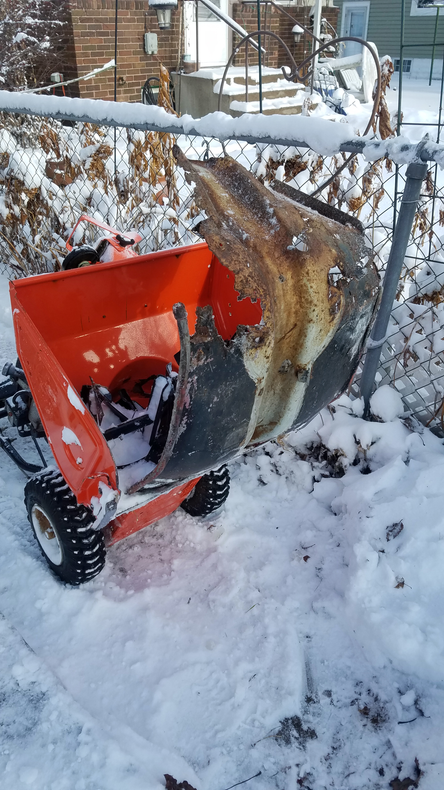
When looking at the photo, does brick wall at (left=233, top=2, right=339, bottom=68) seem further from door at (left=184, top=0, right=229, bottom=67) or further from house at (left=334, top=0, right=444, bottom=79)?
house at (left=334, top=0, right=444, bottom=79)

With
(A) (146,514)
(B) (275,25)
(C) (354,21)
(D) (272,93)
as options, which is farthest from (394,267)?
(C) (354,21)

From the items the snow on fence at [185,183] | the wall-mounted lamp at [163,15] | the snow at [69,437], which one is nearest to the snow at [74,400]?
the snow at [69,437]

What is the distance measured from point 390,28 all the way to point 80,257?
800 inches

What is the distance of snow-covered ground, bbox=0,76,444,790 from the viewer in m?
1.73

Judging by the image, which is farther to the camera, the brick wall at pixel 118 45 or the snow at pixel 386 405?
the brick wall at pixel 118 45

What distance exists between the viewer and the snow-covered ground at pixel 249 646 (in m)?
1.73

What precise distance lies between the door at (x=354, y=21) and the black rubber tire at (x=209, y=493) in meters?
20.3

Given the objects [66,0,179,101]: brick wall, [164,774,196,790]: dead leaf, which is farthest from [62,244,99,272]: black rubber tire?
[66,0,179,101]: brick wall

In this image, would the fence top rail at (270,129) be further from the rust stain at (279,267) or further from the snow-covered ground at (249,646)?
the snow-covered ground at (249,646)

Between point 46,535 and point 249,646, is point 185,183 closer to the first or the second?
point 46,535

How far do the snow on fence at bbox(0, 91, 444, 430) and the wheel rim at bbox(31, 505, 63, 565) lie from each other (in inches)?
71.8

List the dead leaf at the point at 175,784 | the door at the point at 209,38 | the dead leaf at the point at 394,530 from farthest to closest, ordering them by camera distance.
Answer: the door at the point at 209,38 → the dead leaf at the point at 394,530 → the dead leaf at the point at 175,784

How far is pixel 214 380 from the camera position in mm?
1510

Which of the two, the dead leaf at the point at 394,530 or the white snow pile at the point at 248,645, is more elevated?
the dead leaf at the point at 394,530
